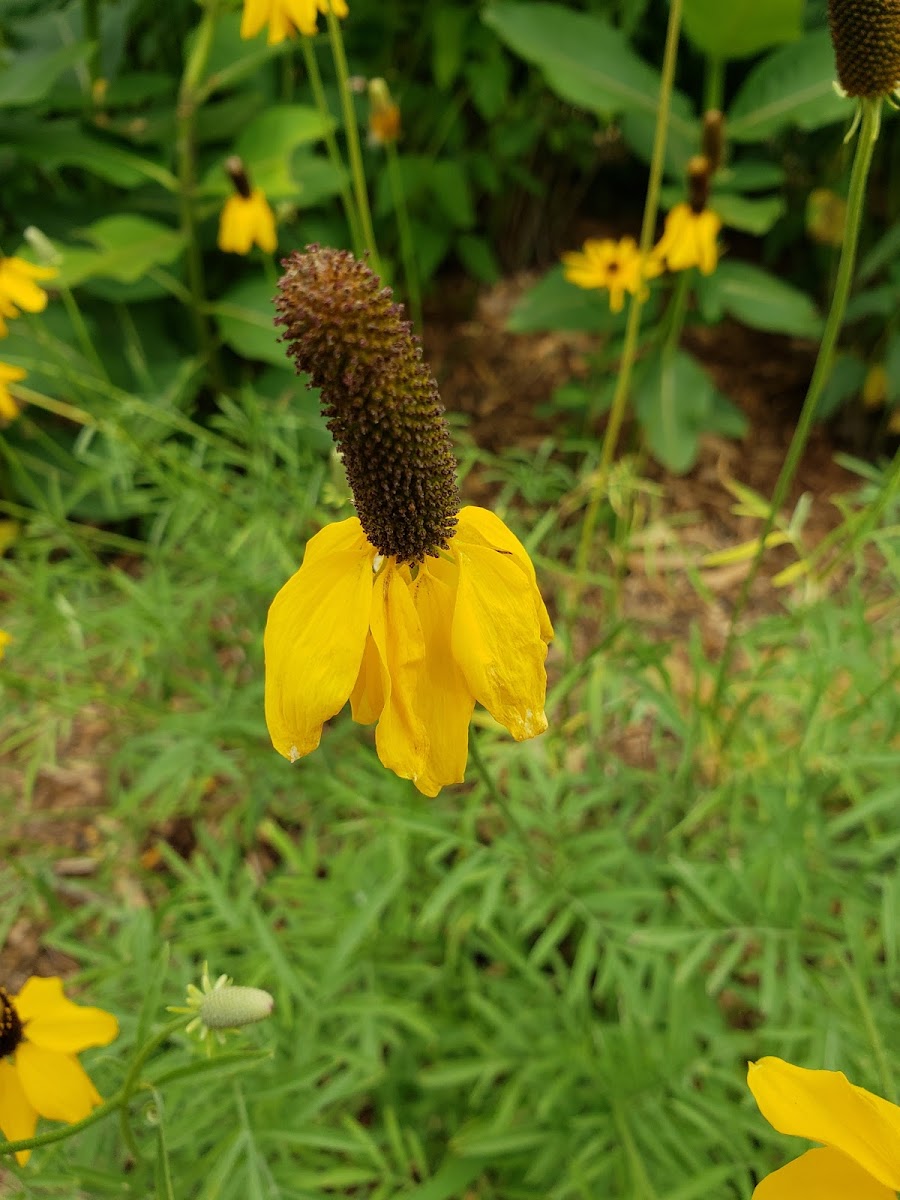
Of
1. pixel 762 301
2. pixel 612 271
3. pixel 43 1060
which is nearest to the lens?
pixel 43 1060

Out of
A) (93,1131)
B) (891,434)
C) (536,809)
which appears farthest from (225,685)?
(891,434)

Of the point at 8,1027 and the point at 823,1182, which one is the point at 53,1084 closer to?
the point at 8,1027

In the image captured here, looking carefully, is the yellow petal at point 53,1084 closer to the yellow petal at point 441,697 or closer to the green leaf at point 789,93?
the yellow petal at point 441,697

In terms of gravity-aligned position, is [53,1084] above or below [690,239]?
below

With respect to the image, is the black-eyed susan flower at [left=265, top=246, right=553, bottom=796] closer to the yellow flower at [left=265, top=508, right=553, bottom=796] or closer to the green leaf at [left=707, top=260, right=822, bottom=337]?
the yellow flower at [left=265, top=508, right=553, bottom=796]

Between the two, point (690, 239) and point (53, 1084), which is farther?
point (690, 239)

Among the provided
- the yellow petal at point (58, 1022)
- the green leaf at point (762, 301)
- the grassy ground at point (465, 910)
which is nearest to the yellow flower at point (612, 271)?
the green leaf at point (762, 301)

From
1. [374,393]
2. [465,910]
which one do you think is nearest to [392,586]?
[374,393]

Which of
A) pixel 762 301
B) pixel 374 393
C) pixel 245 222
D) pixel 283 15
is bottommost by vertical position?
pixel 762 301
